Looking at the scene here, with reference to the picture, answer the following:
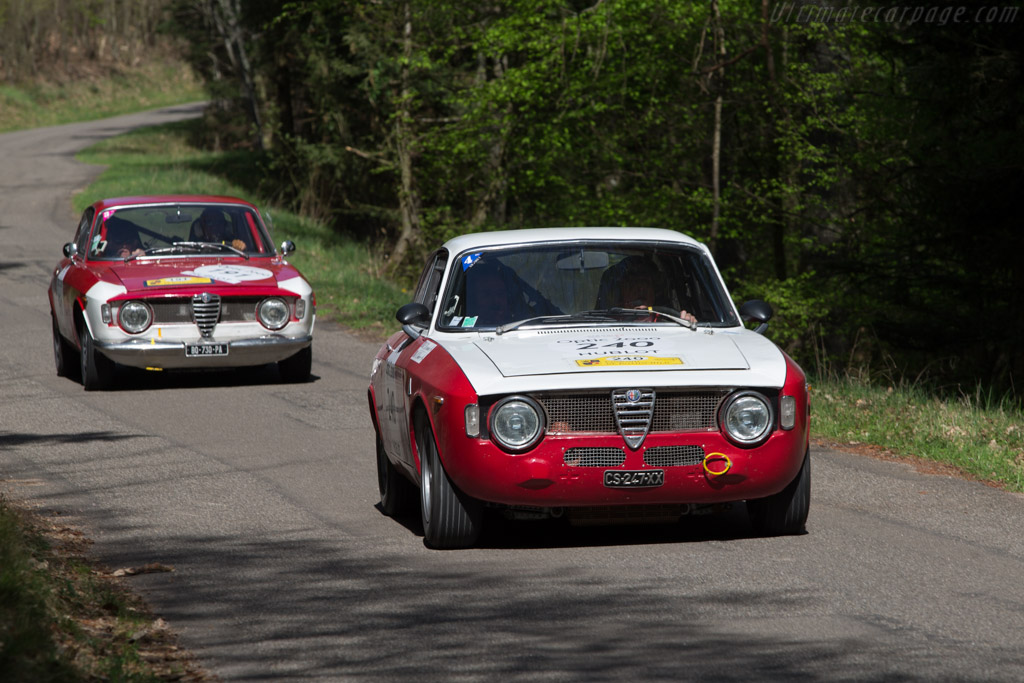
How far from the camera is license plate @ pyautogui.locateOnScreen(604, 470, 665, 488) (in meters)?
6.59

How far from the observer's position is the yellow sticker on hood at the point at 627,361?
676cm

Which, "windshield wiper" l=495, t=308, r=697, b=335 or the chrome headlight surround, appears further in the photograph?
"windshield wiper" l=495, t=308, r=697, b=335

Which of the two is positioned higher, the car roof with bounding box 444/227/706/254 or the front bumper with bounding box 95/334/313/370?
the car roof with bounding box 444/227/706/254

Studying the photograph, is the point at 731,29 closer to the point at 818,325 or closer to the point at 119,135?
the point at 818,325

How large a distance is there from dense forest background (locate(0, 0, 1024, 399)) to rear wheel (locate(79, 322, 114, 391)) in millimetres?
8058

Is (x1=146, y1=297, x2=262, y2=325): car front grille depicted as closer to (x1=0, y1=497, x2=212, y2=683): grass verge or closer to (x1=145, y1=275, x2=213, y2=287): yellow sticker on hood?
(x1=145, y1=275, x2=213, y2=287): yellow sticker on hood

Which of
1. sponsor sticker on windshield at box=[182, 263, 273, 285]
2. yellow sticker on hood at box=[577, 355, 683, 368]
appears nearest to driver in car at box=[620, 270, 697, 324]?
yellow sticker on hood at box=[577, 355, 683, 368]

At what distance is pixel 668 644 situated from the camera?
5285mm

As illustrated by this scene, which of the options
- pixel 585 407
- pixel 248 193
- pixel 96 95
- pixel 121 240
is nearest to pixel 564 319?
pixel 585 407

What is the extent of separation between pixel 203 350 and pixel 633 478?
744 cm

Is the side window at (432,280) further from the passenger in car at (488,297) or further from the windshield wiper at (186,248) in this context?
the windshield wiper at (186,248)

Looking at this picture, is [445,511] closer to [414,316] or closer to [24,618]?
[414,316]

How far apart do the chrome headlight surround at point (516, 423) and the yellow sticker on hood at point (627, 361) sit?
0.35 meters

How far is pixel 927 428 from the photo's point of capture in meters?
10.5
